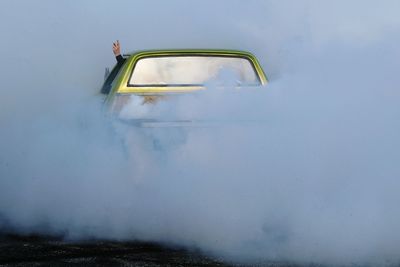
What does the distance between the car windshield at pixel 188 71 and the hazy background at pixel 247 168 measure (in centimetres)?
52

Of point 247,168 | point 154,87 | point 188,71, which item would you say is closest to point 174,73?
point 188,71

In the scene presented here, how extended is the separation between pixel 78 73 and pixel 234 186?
10550 millimetres

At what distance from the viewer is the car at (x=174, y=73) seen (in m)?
7.90

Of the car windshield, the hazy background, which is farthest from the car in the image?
the hazy background

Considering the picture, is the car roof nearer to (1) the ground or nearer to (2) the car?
(2) the car

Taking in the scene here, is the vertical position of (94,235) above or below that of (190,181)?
below

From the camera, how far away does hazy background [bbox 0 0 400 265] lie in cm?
597

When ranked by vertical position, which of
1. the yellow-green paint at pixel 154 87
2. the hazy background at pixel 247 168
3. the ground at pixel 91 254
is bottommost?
the ground at pixel 91 254

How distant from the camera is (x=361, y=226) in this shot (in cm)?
582

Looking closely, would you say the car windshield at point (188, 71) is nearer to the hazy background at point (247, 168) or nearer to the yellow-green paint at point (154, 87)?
the yellow-green paint at point (154, 87)

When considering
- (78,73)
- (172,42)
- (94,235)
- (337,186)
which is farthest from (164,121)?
(172,42)

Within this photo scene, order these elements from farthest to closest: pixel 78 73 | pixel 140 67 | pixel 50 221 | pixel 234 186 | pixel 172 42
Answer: pixel 172 42 → pixel 78 73 → pixel 140 67 → pixel 50 221 → pixel 234 186

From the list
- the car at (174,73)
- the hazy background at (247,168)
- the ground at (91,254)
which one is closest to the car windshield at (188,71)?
the car at (174,73)

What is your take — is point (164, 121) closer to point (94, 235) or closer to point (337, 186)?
point (94, 235)
